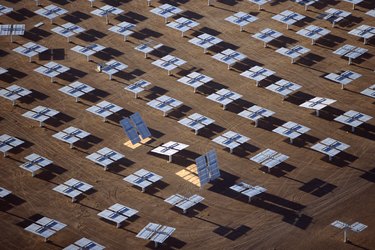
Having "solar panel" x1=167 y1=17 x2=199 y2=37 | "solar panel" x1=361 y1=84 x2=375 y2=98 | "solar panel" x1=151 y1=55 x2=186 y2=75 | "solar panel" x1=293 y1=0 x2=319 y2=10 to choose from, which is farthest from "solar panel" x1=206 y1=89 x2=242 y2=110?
"solar panel" x1=293 y1=0 x2=319 y2=10

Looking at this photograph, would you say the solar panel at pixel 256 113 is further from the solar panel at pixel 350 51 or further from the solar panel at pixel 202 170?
the solar panel at pixel 350 51

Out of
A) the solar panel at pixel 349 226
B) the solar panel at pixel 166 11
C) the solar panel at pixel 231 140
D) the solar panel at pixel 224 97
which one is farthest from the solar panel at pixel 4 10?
the solar panel at pixel 349 226

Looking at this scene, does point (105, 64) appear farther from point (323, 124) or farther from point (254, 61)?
point (323, 124)

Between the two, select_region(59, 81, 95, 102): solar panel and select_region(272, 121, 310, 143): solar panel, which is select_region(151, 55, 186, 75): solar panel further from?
select_region(272, 121, 310, 143): solar panel

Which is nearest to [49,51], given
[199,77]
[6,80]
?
[6,80]

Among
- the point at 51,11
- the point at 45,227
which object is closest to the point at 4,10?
the point at 51,11

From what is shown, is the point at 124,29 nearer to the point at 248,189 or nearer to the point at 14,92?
the point at 14,92
